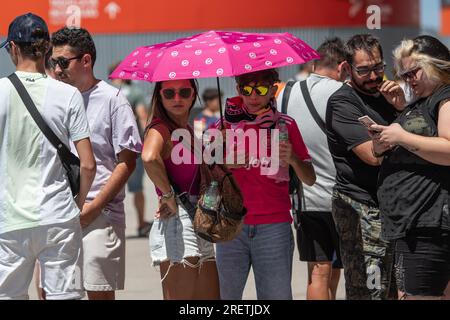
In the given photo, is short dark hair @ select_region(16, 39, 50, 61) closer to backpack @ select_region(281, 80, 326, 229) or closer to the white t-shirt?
the white t-shirt

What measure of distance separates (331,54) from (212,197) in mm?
2098

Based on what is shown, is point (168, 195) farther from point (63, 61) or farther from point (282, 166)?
point (63, 61)

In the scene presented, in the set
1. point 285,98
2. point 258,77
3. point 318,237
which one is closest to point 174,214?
point 258,77

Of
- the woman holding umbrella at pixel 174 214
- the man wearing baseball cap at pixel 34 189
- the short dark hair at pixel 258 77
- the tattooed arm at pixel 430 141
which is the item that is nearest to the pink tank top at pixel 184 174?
the woman holding umbrella at pixel 174 214

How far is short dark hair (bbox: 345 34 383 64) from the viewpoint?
6195 millimetres

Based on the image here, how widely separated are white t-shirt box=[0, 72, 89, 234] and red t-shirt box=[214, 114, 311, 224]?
118cm

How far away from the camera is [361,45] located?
6203 mm

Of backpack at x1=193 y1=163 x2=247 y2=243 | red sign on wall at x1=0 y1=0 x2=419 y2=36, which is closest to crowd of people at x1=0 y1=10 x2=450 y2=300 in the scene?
backpack at x1=193 y1=163 x2=247 y2=243

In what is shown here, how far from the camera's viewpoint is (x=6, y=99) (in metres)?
5.20

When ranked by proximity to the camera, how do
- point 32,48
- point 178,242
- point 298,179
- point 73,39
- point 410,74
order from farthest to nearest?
point 298,179 → point 73,39 → point 178,242 → point 410,74 → point 32,48

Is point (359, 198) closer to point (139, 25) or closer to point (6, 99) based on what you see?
point (6, 99)

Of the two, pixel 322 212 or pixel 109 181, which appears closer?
pixel 109 181
